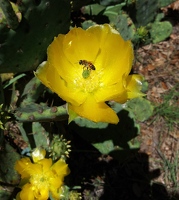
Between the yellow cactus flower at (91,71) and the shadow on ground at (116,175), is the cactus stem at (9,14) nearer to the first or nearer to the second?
the yellow cactus flower at (91,71)

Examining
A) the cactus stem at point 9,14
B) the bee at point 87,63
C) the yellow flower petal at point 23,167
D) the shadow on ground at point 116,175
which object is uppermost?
the cactus stem at point 9,14

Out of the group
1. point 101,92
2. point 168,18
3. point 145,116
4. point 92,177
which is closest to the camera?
point 101,92

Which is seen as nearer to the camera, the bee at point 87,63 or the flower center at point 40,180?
the bee at point 87,63

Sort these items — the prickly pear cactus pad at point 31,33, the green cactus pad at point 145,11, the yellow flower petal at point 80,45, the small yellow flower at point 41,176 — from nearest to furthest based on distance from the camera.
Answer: the yellow flower petal at point 80,45 < the prickly pear cactus pad at point 31,33 < the small yellow flower at point 41,176 < the green cactus pad at point 145,11

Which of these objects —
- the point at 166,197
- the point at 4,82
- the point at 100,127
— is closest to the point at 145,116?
the point at 100,127

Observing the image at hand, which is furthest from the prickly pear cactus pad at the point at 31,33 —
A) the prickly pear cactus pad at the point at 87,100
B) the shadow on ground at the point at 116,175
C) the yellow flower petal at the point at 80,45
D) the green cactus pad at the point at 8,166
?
the shadow on ground at the point at 116,175

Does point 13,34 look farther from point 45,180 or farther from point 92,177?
point 92,177

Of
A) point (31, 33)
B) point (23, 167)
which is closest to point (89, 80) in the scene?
point (31, 33)

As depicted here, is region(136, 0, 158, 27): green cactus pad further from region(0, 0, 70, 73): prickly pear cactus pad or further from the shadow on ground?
the shadow on ground
